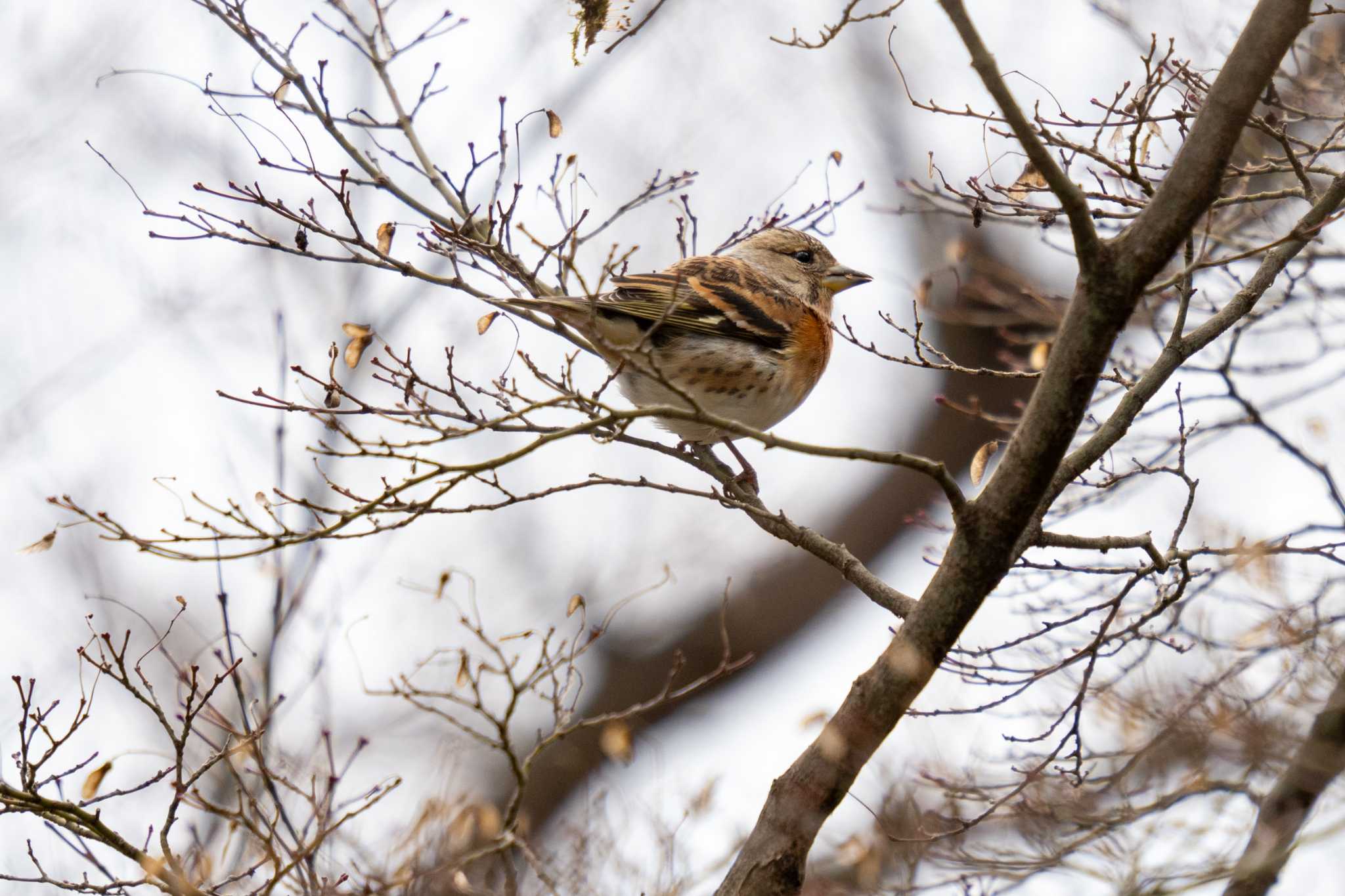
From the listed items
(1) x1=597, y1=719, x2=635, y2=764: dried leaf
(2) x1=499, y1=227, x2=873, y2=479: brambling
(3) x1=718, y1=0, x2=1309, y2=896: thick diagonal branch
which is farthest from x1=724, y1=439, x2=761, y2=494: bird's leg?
(3) x1=718, y1=0, x2=1309, y2=896: thick diagonal branch

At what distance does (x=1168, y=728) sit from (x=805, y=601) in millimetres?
4279

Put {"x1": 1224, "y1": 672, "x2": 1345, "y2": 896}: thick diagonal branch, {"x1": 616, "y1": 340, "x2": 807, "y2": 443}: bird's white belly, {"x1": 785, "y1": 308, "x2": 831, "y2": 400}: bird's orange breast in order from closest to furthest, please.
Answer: {"x1": 1224, "y1": 672, "x2": 1345, "y2": 896}: thick diagonal branch, {"x1": 616, "y1": 340, "x2": 807, "y2": 443}: bird's white belly, {"x1": 785, "y1": 308, "x2": 831, "y2": 400}: bird's orange breast

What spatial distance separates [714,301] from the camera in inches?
255

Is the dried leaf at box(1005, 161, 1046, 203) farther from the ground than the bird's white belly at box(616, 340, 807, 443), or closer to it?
closer to it

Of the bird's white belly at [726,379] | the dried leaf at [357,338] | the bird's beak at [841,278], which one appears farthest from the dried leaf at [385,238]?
the bird's beak at [841,278]

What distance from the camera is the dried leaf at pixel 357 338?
4723 millimetres

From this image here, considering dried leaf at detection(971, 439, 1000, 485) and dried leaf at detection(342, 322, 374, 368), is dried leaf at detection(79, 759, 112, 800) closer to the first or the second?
dried leaf at detection(342, 322, 374, 368)

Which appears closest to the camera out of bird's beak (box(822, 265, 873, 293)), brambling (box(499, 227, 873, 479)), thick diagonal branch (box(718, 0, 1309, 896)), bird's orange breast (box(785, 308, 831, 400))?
thick diagonal branch (box(718, 0, 1309, 896))

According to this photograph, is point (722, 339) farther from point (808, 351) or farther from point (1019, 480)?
point (1019, 480)

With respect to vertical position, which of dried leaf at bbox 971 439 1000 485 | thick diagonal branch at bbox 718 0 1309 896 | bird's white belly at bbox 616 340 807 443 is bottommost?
thick diagonal branch at bbox 718 0 1309 896

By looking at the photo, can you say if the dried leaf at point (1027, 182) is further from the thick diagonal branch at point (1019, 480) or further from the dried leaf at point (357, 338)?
the dried leaf at point (357, 338)

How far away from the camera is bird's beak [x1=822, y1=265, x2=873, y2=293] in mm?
7551

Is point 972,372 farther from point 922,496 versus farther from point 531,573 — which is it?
point 531,573

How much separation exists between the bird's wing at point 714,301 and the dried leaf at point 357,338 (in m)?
1.17
